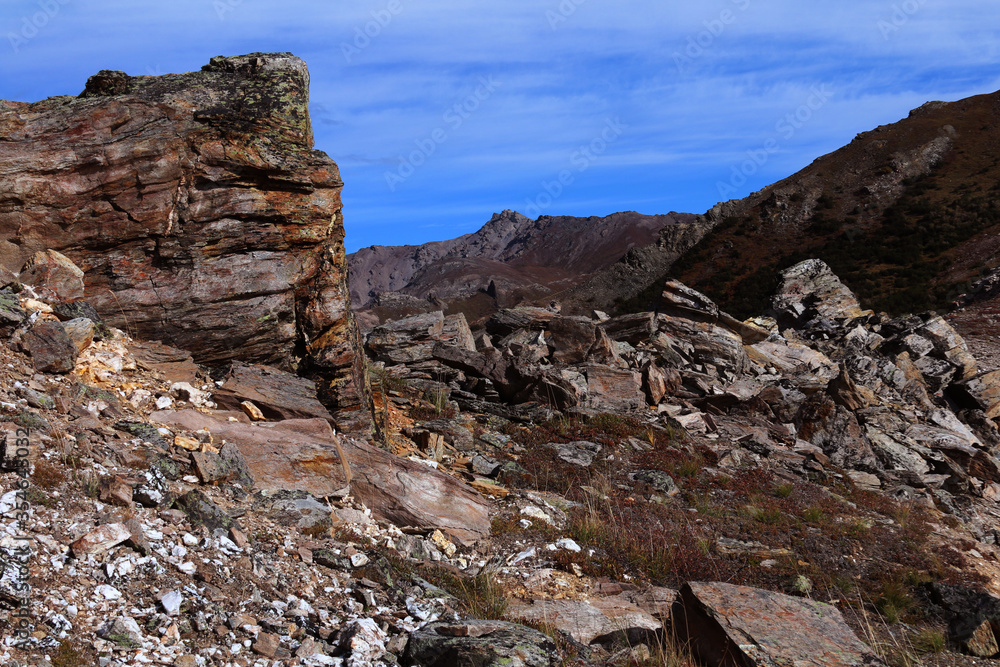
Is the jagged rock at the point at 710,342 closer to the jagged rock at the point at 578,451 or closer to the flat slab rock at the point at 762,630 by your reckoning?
the jagged rock at the point at 578,451

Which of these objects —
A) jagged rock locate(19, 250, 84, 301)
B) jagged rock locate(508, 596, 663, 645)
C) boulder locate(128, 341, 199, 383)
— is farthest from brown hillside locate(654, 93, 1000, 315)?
jagged rock locate(19, 250, 84, 301)

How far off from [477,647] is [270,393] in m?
5.73

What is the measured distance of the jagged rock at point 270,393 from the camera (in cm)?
942

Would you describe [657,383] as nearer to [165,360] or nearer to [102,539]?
[165,360]

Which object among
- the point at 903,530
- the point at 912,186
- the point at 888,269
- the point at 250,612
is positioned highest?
the point at 912,186

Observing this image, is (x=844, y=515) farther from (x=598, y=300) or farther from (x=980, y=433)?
(x=598, y=300)

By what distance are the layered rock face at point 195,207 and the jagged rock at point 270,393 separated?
0.56 m

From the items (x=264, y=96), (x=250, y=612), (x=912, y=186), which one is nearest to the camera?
(x=250, y=612)

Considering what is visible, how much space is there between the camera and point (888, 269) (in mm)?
60812

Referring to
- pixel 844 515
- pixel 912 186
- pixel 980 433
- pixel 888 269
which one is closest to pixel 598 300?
pixel 888 269

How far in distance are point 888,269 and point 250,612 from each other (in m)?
65.8

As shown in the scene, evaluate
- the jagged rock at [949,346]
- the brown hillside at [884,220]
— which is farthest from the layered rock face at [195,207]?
the brown hillside at [884,220]

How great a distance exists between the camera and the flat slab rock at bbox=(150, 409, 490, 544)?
795 cm

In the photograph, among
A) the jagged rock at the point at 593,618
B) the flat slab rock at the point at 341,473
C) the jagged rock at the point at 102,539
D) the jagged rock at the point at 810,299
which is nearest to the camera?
the jagged rock at the point at 102,539
